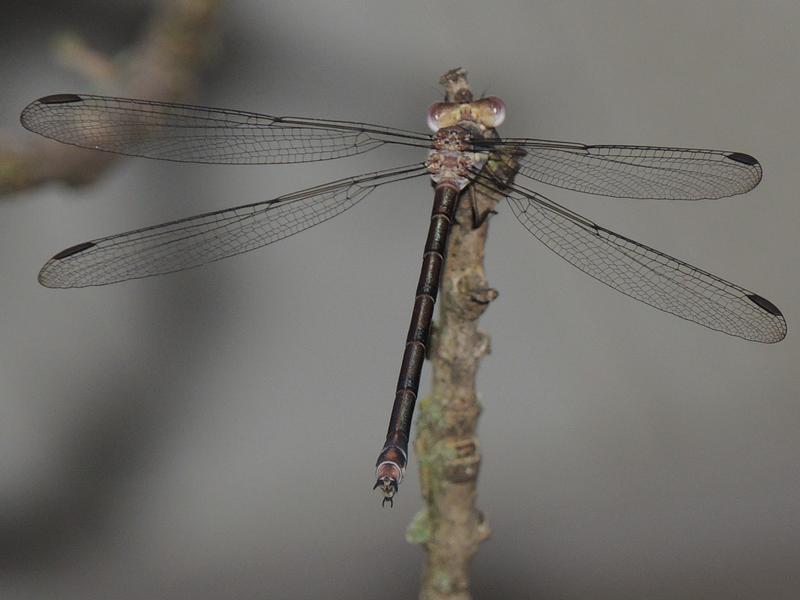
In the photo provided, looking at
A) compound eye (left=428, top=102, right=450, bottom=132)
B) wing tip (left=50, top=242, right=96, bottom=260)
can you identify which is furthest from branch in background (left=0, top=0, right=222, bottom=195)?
compound eye (left=428, top=102, right=450, bottom=132)

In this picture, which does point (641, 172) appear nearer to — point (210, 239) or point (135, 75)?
point (210, 239)

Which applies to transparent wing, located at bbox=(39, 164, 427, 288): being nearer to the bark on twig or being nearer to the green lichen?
the bark on twig

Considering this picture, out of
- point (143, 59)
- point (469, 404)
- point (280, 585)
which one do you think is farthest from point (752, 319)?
point (280, 585)

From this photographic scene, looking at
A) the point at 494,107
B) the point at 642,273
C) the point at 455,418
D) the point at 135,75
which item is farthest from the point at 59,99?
the point at 642,273

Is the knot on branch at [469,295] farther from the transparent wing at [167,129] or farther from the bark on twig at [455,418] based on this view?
the transparent wing at [167,129]

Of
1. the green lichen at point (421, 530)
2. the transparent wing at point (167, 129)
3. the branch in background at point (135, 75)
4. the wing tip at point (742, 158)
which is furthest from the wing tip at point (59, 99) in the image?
the wing tip at point (742, 158)

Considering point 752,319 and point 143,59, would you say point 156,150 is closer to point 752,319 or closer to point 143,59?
point 143,59
